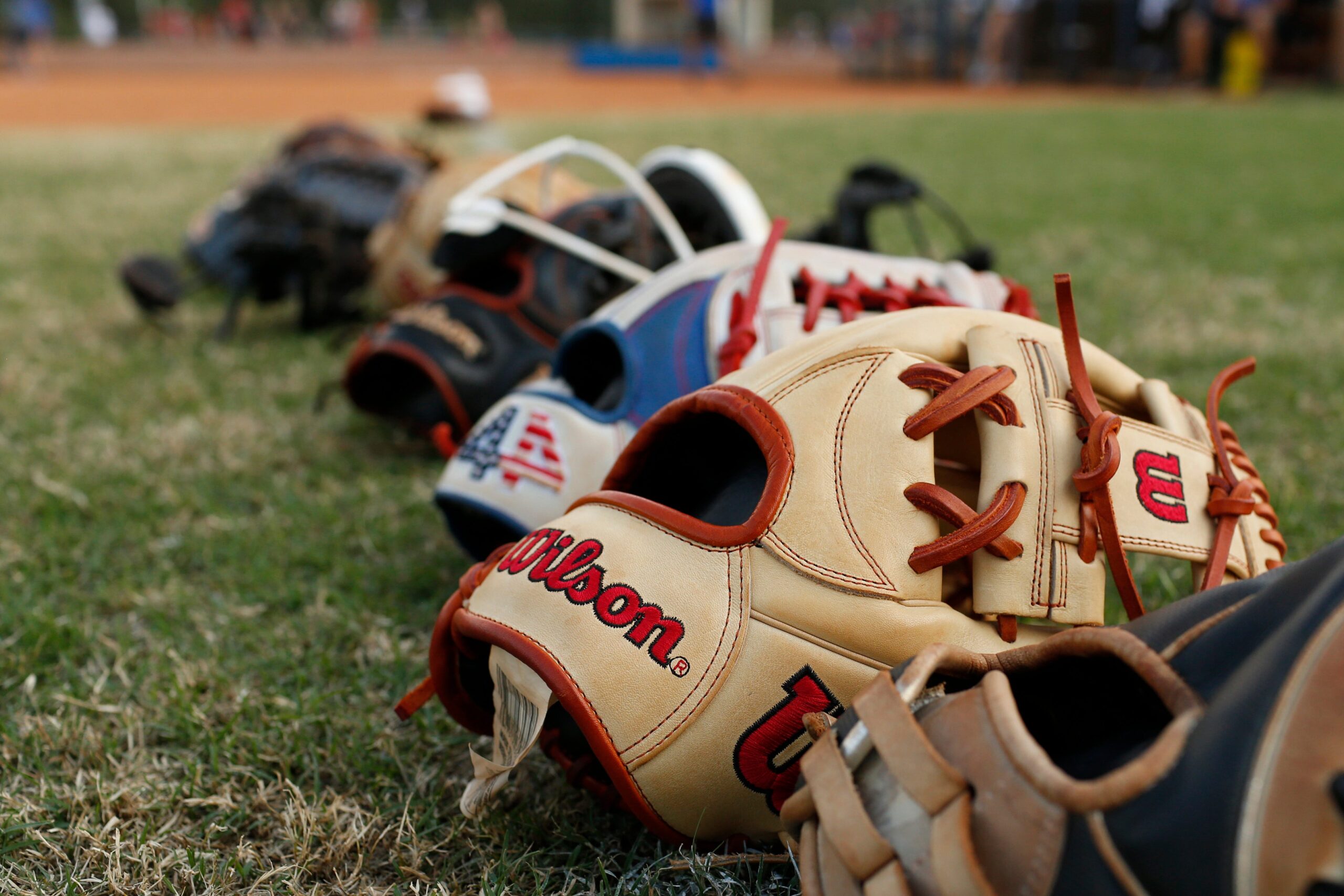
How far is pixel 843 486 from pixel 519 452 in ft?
2.15

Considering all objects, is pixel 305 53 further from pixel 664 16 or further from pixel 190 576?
pixel 190 576

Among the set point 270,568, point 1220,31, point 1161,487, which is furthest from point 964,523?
point 1220,31

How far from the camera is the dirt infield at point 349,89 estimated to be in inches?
566

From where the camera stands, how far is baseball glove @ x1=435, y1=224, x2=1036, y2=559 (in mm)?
1503

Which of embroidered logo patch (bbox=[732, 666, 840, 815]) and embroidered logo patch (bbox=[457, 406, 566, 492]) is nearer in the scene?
embroidered logo patch (bbox=[732, 666, 840, 815])

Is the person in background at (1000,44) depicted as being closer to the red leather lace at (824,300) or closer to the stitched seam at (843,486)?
the red leather lace at (824,300)

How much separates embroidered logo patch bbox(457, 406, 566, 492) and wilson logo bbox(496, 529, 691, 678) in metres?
0.40

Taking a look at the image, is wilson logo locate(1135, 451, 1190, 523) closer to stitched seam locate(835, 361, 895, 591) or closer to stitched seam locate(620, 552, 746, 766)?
stitched seam locate(835, 361, 895, 591)

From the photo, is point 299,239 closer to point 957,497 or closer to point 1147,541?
point 957,497

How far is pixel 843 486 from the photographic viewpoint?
1.06 meters

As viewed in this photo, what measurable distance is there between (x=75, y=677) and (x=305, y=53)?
3256 cm

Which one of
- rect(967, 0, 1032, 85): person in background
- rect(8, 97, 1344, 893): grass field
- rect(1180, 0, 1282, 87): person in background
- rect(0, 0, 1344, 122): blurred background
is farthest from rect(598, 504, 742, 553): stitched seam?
rect(967, 0, 1032, 85): person in background

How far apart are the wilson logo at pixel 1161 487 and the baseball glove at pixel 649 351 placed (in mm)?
482

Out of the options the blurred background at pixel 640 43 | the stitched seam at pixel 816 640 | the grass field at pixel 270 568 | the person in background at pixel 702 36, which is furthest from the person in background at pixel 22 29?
the stitched seam at pixel 816 640
